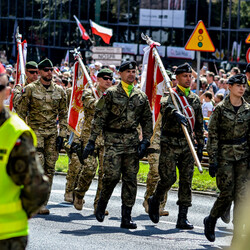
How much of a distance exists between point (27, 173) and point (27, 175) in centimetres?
1

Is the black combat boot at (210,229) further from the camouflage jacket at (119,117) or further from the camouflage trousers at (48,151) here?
the camouflage trousers at (48,151)

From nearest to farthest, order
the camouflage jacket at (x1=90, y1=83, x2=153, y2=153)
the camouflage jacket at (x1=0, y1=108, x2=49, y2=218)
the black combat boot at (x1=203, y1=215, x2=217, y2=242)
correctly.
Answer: the camouflage jacket at (x1=0, y1=108, x2=49, y2=218) < the black combat boot at (x1=203, y1=215, x2=217, y2=242) < the camouflage jacket at (x1=90, y1=83, x2=153, y2=153)

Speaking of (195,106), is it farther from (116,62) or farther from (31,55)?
(31,55)

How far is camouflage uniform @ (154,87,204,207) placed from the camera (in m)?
9.33

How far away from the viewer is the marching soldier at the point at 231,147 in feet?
27.4

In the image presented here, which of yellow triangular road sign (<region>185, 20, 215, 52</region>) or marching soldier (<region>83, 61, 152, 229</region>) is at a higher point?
yellow triangular road sign (<region>185, 20, 215, 52</region>)

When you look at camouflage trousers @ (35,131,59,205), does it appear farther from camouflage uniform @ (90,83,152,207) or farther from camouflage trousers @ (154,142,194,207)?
camouflage trousers @ (154,142,194,207)

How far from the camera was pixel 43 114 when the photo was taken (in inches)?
408

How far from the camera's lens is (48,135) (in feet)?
34.0

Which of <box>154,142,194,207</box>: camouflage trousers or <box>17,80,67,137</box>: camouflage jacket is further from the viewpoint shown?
<box>17,80,67,137</box>: camouflage jacket

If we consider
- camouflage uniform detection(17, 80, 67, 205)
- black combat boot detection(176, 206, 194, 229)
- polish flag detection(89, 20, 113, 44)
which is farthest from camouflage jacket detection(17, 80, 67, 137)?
polish flag detection(89, 20, 113, 44)

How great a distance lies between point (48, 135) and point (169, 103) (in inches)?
81.3

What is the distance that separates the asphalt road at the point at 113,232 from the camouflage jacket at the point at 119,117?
1151 millimetres

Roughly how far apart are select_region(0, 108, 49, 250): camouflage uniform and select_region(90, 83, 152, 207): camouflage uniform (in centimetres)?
494
